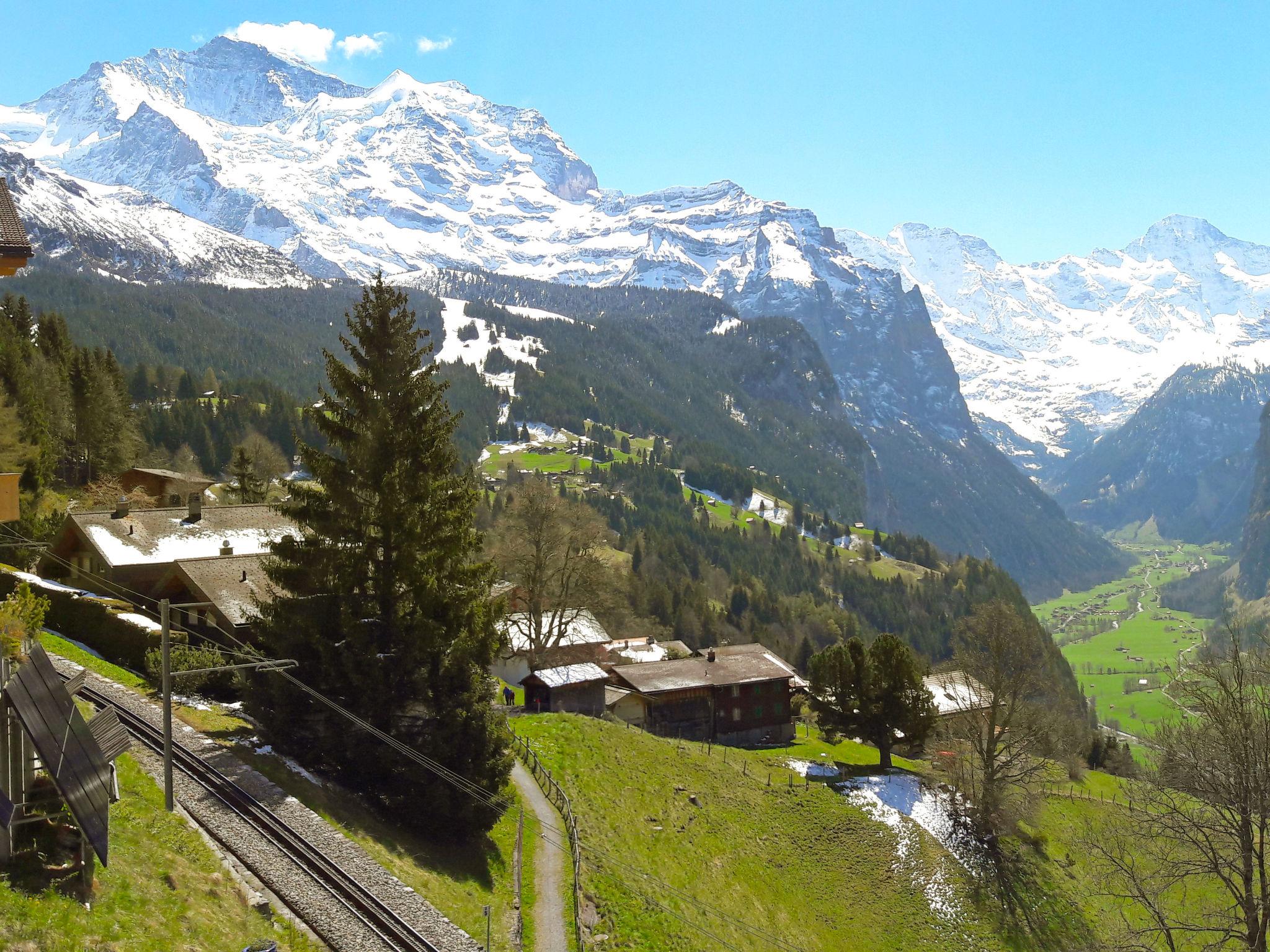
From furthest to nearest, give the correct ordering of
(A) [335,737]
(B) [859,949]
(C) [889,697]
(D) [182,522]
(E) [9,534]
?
1. (C) [889,697]
2. (D) [182,522]
3. (E) [9,534]
4. (B) [859,949]
5. (A) [335,737]

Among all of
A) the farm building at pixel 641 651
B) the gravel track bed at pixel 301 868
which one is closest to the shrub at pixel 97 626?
the gravel track bed at pixel 301 868

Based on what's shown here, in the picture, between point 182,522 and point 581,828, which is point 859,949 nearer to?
point 581,828

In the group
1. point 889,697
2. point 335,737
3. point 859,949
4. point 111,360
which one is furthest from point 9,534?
point 111,360

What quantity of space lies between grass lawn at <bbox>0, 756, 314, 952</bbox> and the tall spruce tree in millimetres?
6499

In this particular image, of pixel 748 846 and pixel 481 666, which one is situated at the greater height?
pixel 481 666

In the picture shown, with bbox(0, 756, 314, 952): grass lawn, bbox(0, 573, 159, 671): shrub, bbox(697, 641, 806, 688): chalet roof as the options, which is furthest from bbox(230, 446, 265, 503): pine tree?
bbox(0, 756, 314, 952): grass lawn

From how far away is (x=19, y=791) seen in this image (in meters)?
15.2

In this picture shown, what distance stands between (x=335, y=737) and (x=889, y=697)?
35746 mm

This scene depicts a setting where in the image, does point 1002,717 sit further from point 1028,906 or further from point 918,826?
point 1028,906

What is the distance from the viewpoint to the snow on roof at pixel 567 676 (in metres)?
57.6

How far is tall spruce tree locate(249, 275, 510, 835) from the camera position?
2780 centimetres

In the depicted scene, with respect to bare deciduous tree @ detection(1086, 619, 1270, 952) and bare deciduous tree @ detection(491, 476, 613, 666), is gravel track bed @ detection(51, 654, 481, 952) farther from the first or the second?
bare deciduous tree @ detection(491, 476, 613, 666)

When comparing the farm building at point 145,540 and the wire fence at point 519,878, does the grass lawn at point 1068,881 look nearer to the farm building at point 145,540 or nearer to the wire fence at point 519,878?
the wire fence at point 519,878

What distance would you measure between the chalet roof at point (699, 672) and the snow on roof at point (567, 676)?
14.4 feet
